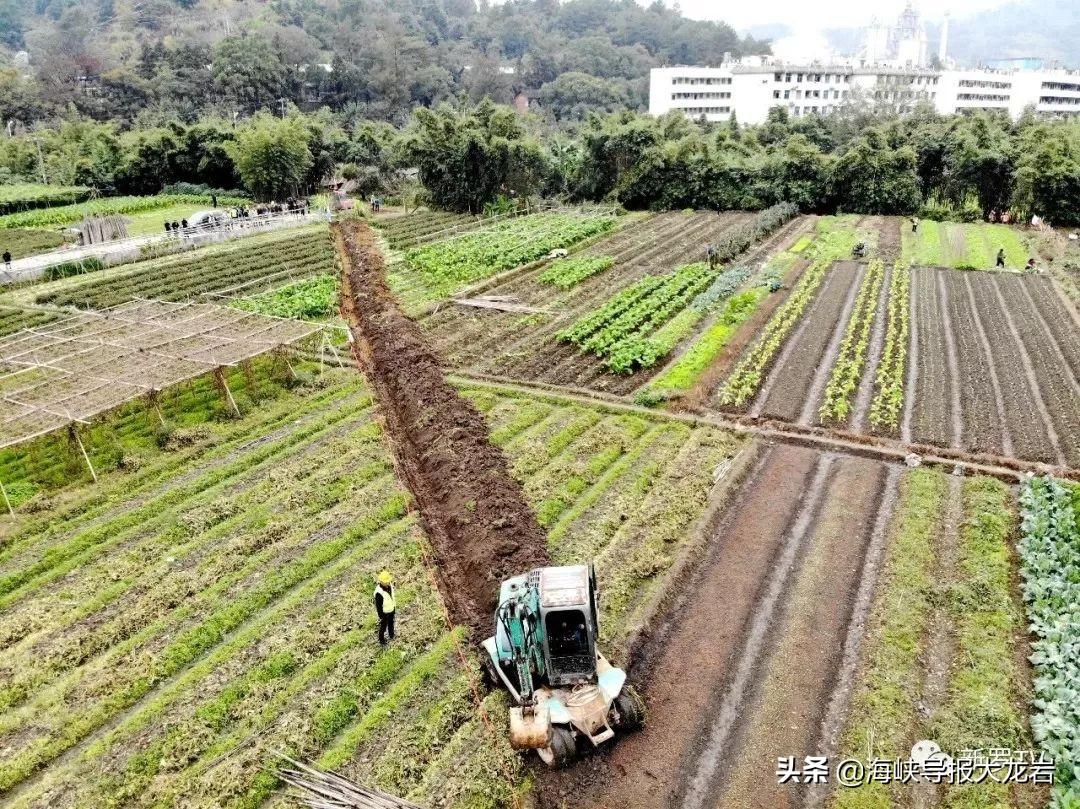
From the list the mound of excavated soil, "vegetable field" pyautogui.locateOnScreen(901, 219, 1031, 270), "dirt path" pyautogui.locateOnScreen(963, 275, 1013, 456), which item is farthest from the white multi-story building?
the mound of excavated soil

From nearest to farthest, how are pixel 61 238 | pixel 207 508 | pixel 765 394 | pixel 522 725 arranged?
pixel 522 725 < pixel 207 508 < pixel 765 394 < pixel 61 238

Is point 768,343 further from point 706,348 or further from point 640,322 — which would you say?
point 640,322

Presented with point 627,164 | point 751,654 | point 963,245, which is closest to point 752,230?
point 963,245

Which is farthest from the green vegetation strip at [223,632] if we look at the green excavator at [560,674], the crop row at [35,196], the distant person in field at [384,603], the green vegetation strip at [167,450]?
the crop row at [35,196]

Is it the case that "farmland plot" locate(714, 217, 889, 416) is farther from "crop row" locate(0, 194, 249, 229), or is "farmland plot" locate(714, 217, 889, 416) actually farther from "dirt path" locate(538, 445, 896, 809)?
"crop row" locate(0, 194, 249, 229)

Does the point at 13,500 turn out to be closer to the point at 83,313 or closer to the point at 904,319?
the point at 83,313

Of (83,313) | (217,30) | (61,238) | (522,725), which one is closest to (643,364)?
(522,725)
